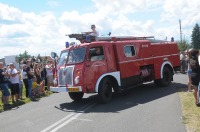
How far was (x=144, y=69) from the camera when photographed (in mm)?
15422

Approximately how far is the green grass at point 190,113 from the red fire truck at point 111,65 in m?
2.56

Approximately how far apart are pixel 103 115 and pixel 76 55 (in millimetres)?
3425

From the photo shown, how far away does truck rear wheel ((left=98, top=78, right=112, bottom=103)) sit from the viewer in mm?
12727

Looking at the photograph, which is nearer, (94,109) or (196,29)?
(94,109)

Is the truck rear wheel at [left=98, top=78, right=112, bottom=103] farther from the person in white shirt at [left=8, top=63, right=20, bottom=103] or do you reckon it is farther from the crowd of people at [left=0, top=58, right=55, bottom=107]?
the person in white shirt at [left=8, top=63, right=20, bottom=103]

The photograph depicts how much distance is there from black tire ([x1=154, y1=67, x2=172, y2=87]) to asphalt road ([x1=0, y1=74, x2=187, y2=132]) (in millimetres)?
1465

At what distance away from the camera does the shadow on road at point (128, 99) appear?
11916mm

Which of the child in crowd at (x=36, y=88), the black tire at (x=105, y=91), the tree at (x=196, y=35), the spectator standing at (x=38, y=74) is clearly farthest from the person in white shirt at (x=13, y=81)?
the tree at (x=196, y=35)

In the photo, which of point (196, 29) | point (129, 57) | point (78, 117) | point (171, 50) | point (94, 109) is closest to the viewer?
point (78, 117)

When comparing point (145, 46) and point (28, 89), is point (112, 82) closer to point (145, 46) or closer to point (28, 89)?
→ point (145, 46)

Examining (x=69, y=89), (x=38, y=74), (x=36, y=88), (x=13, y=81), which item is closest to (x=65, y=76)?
(x=69, y=89)

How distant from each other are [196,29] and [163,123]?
103731 mm

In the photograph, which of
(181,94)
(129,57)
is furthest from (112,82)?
(181,94)

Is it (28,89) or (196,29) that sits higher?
(196,29)
